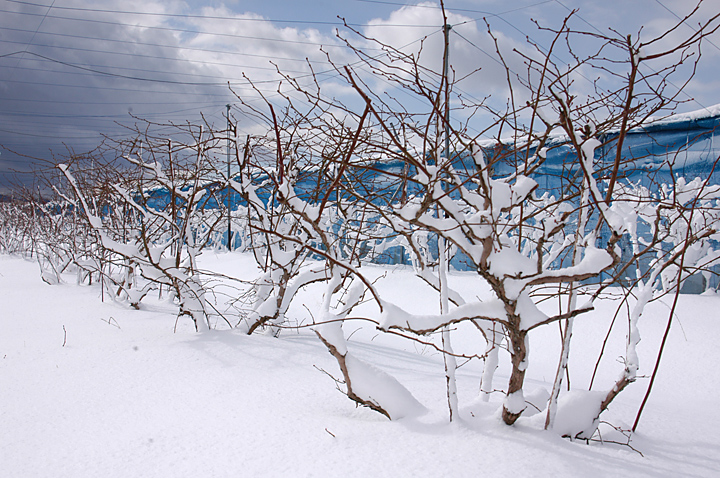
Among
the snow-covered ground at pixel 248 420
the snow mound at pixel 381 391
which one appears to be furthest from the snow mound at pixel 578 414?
the snow mound at pixel 381 391

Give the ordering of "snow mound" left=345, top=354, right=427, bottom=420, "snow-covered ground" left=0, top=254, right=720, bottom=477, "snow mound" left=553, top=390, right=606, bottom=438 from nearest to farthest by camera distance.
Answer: "snow-covered ground" left=0, top=254, right=720, bottom=477
"snow mound" left=553, top=390, right=606, bottom=438
"snow mound" left=345, top=354, right=427, bottom=420

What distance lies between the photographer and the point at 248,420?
90.7 inches

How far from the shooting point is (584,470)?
1.72 meters

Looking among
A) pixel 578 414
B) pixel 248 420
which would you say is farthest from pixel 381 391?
pixel 578 414

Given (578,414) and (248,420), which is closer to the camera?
(578,414)

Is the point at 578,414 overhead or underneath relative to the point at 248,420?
overhead

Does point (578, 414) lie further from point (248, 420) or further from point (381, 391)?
point (248, 420)

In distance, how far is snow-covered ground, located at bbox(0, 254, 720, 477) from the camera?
1.83 metres

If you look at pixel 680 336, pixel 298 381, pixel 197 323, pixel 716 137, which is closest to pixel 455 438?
pixel 298 381

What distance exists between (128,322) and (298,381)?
279cm

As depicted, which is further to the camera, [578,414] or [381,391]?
[381,391]

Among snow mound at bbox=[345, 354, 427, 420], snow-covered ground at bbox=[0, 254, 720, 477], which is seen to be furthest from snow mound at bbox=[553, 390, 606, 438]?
snow mound at bbox=[345, 354, 427, 420]

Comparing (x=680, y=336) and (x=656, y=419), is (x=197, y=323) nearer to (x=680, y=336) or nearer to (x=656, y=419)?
(x=656, y=419)

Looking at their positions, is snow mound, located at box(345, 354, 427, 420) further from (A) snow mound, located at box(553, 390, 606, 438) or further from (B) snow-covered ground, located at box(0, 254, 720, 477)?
(A) snow mound, located at box(553, 390, 606, 438)
